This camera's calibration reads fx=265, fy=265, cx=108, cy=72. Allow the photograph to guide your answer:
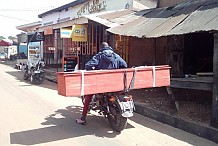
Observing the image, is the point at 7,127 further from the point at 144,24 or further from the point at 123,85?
the point at 144,24

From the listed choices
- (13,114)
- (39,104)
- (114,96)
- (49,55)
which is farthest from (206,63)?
(49,55)

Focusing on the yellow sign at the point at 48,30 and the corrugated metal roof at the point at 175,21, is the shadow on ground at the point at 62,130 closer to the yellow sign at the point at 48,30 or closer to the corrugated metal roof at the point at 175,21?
the corrugated metal roof at the point at 175,21

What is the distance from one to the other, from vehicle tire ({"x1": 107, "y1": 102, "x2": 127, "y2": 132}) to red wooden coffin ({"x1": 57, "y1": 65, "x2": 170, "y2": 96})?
1.66ft

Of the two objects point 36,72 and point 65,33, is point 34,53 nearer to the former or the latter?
point 36,72

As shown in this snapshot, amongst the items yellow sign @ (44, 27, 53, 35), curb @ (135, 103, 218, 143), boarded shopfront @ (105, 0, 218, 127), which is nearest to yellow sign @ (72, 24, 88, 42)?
boarded shopfront @ (105, 0, 218, 127)

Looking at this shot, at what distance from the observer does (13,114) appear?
712 centimetres

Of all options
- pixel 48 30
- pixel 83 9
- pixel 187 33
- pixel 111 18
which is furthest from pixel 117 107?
pixel 83 9

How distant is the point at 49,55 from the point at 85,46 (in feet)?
23.8

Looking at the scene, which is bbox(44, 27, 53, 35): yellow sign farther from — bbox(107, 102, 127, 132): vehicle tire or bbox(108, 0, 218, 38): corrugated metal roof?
bbox(107, 102, 127, 132): vehicle tire

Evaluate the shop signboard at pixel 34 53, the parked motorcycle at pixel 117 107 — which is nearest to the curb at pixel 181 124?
the parked motorcycle at pixel 117 107

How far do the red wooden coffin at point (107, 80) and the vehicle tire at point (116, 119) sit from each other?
0.51 meters

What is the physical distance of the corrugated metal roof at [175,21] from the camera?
6121 millimetres

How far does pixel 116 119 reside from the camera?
5785 millimetres

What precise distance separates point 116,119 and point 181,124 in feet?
5.11
